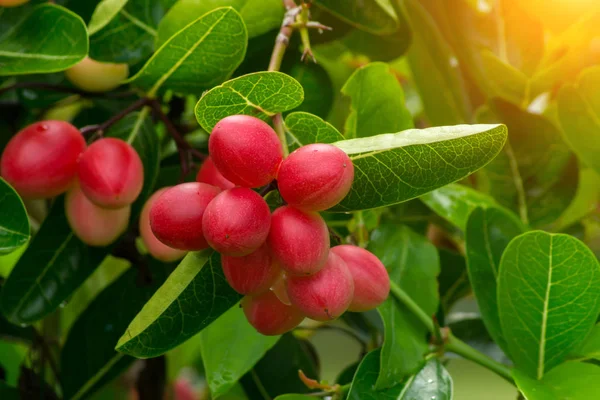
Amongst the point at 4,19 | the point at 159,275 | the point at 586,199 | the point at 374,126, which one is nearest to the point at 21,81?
the point at 4,19

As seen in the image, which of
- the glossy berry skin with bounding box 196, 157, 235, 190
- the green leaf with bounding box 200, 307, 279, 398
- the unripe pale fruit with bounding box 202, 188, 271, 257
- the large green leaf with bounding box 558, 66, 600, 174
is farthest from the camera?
the large green leaf with bounding box 558, 66, 600, 174

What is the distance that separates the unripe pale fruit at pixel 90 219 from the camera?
616 mm

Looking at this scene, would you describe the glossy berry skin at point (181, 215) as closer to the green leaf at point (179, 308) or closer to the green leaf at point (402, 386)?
the green leaf at point (179, 308)

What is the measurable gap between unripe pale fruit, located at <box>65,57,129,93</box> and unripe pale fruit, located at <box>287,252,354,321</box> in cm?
31

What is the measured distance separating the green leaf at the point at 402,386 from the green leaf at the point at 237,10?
288 millimetres

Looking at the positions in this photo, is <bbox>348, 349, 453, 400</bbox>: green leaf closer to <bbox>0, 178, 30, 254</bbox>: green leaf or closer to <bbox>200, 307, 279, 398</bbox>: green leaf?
<bbox>200, 307, 279, 398</bbox>: green leaf

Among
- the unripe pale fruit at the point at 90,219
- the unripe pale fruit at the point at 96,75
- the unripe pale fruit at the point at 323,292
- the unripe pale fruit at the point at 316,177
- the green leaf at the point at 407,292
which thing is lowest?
the green leaf at the point at 407,292

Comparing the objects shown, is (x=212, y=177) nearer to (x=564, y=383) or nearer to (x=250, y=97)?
(x=250, y=97)

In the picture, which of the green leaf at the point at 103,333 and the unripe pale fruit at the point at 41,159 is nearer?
the unripe pale fruit at the point at 41,159

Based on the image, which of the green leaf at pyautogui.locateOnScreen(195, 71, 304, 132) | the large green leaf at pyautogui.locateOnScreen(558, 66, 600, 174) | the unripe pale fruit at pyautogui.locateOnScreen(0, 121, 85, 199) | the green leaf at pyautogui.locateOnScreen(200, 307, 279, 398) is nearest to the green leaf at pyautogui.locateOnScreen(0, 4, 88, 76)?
the unripe pale fruit at pyautogui.locateOnScreen(0, 121, 85, 199)

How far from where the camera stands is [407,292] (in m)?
0.66

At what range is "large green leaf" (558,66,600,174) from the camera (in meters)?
0.79

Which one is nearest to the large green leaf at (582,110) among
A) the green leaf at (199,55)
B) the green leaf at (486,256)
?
the green leaf at (486,256)

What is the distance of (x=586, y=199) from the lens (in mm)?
978
